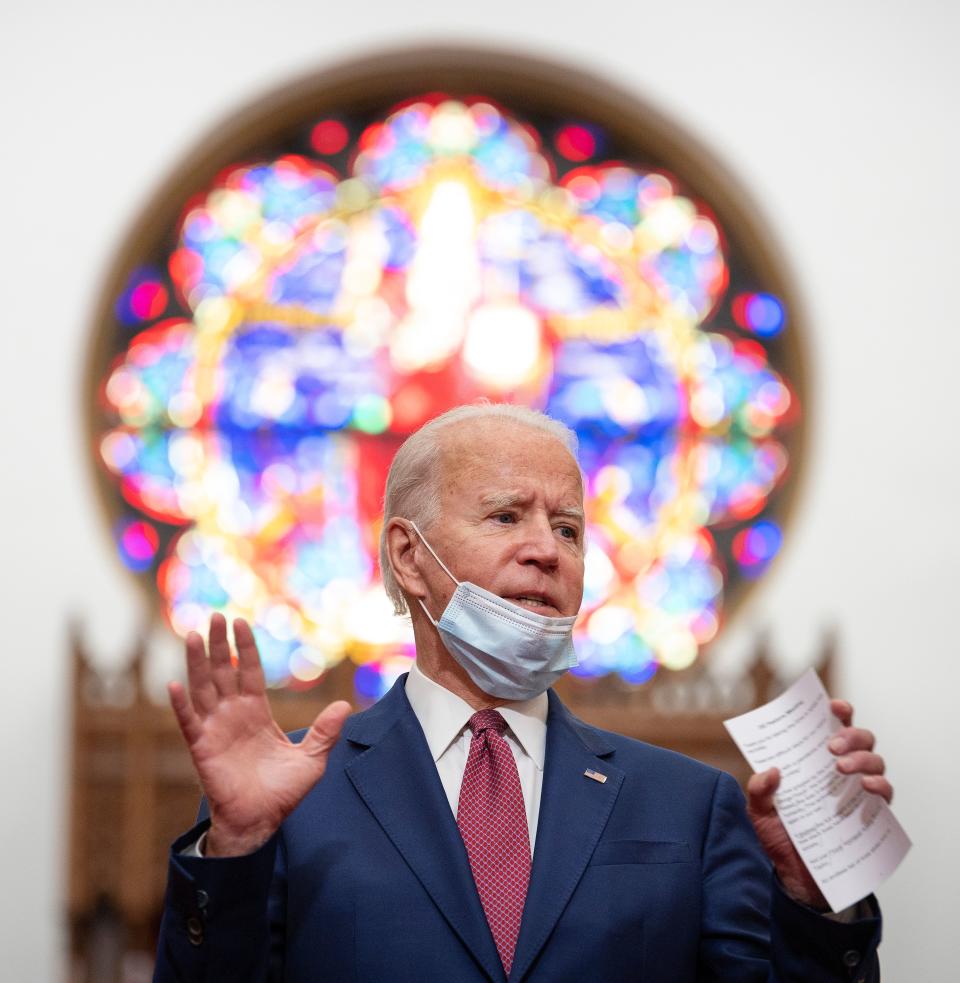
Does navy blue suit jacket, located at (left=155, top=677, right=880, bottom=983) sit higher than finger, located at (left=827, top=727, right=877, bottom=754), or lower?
lower

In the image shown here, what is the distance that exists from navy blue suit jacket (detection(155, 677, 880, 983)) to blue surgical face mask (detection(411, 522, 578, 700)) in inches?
3.5

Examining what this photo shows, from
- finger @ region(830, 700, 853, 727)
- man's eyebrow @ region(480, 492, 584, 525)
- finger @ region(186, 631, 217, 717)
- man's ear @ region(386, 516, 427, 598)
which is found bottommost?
finger @ region(186, 631, 217, 717)

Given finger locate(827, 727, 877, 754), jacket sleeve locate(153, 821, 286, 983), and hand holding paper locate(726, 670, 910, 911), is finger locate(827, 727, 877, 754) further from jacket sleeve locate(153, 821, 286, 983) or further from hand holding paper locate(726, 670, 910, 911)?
jacket sleeve locate(153, 821, 286, 983)

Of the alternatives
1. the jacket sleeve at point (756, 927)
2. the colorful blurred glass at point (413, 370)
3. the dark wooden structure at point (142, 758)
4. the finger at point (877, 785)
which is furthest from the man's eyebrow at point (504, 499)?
the colorful blurred glass at point (413, 370)

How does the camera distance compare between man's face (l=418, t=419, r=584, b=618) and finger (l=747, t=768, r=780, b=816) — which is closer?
finger (l=747, t=768, r=780, b=816)

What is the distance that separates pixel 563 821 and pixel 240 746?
0.45 m

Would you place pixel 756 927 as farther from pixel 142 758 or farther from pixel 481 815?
pixel 142 758

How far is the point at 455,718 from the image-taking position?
215cm

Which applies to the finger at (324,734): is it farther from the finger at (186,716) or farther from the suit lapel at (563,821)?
the suit lapel at (563,821)

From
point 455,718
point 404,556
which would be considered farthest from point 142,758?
point 455,718

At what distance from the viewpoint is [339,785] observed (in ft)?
6.93

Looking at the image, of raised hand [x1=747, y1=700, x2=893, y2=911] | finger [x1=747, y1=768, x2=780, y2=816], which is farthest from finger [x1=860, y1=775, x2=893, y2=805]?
finger [x1=747, y1=768, x2=780, y2=816]

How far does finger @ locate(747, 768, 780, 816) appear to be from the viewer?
1.93 m

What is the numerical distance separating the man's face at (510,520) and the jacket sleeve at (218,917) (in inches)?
19.9
